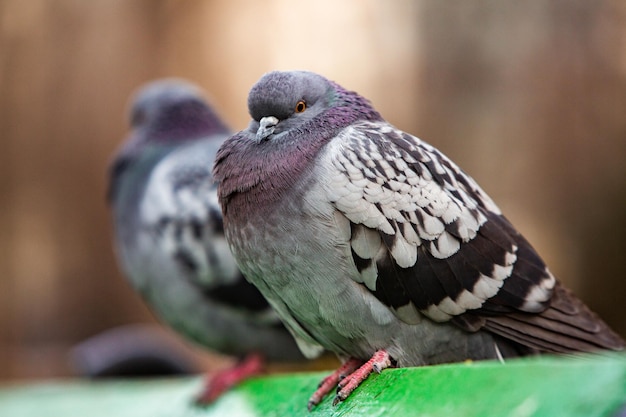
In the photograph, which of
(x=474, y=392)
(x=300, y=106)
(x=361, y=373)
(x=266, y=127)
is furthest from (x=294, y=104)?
(x=474, y=392)

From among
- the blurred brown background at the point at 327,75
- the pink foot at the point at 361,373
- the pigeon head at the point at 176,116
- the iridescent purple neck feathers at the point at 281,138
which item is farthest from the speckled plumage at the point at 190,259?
the blurred brown background at the point at 327,75

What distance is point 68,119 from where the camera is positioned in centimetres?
1293

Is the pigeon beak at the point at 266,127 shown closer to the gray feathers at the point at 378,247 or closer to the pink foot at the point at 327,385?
the gray feathers at the point at 378,247

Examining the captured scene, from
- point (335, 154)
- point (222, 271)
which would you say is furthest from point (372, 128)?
point (222, 271)

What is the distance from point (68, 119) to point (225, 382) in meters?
8.27

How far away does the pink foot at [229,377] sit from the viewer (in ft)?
18.6

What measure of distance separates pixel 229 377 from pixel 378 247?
285 cm

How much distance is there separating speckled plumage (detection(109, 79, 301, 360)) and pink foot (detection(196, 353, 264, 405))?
0.33ft

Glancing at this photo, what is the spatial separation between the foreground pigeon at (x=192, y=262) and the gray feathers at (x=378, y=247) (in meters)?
2.26

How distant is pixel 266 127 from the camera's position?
3.66m

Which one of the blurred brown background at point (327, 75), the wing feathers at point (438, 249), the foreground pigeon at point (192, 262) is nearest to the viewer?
the wing feathers at point (438, 249)

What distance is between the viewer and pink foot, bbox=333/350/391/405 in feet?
10.7

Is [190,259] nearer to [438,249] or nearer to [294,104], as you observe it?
[294,104]

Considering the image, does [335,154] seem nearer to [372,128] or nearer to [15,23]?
[372,128]
